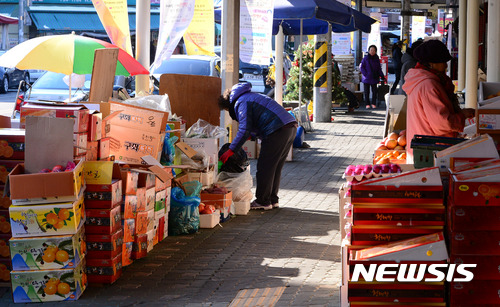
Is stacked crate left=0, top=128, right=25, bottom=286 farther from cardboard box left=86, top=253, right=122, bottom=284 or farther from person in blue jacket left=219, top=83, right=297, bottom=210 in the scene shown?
person in blue jacket left=219, top=83, right=297, bottom=210

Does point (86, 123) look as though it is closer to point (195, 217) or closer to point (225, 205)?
point (195, 217)

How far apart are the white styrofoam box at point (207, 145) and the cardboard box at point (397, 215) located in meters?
4.79

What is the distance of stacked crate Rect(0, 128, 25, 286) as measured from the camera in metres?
6.42

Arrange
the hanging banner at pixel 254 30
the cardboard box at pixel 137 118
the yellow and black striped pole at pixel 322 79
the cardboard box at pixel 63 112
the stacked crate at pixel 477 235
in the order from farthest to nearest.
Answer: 1. the yellow and black striped pole at pixel 322 79
2. the hanging banner at pixel 254 30
3. the cardboard box at pixel 137 118
4. the cardboard box at pixel 63 112
5. the stacked crate at pixel 477 235

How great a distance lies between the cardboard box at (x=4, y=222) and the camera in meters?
6.41

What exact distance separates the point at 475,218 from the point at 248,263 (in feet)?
10.1

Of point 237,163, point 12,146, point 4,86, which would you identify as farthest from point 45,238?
point 4,86

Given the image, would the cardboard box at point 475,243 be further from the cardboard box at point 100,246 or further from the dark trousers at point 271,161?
the dark trousers at point 271,161

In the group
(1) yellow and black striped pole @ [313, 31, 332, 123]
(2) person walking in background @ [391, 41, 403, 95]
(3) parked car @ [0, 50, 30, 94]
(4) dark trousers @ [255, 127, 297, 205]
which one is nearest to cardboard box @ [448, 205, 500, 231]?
(4) dark trousers @ [255, 127, 297, 205]

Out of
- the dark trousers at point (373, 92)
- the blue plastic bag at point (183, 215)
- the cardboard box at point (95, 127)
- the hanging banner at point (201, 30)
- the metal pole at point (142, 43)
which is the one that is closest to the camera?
the cardboard box at point (95, 127)

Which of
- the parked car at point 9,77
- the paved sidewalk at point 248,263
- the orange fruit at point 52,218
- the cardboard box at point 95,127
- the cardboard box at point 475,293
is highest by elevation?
the parked car at point 9,77

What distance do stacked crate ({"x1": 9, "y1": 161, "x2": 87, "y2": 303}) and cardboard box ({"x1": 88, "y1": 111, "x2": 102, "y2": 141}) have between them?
2.29 feet

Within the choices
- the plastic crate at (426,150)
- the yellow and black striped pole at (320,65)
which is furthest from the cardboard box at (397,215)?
the yellow and black striped pole at (320,65)

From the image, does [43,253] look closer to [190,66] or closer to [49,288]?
[49,288]
